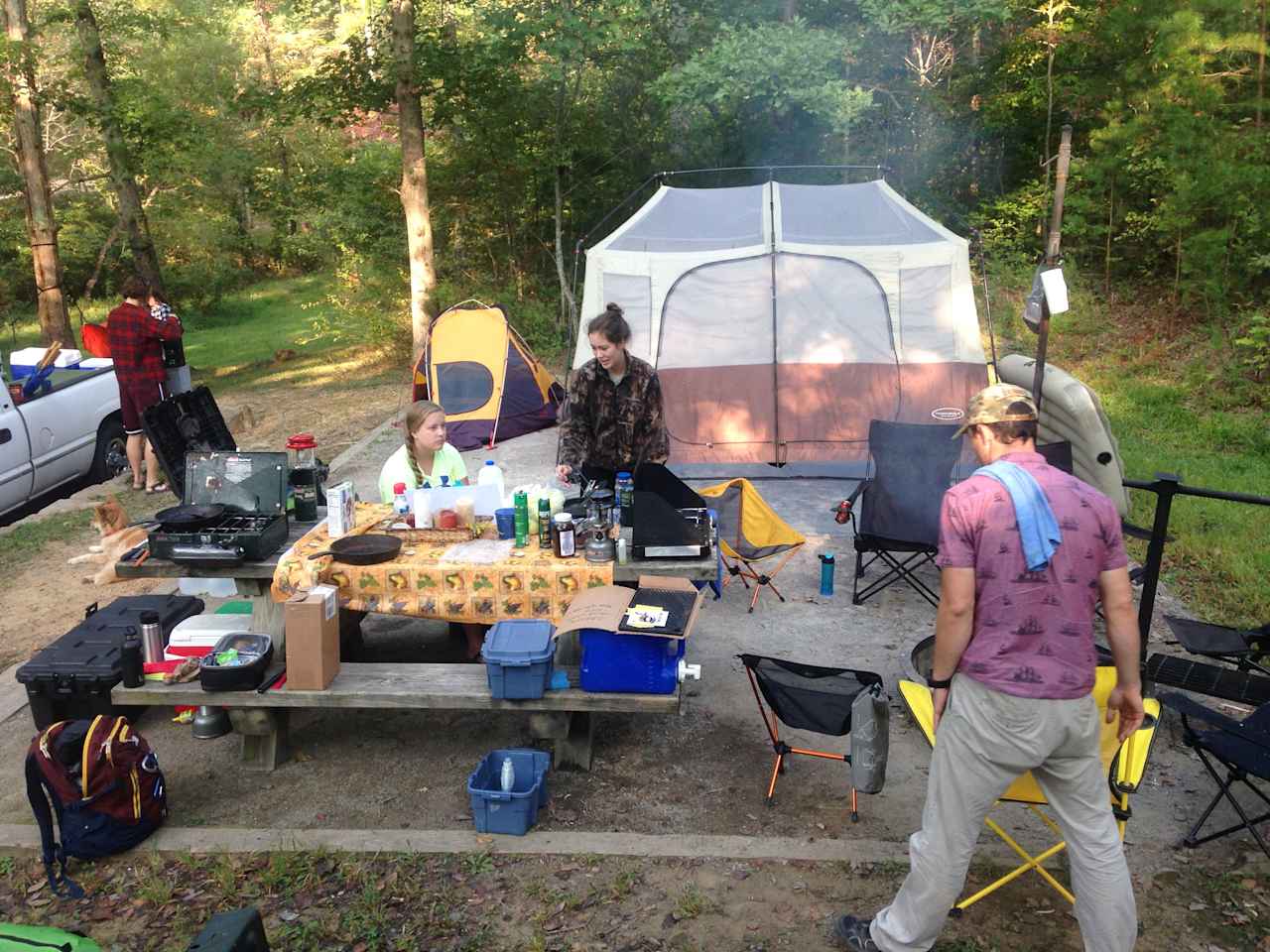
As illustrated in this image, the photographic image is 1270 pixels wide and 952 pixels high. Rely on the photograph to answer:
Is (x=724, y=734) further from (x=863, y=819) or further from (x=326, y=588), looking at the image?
(x=326, y=588)

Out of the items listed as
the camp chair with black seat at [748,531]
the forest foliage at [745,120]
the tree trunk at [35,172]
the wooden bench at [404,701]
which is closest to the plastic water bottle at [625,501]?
the wooden bench at [404,701]

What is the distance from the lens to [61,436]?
8.05 m

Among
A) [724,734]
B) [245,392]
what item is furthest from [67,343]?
[724,734]

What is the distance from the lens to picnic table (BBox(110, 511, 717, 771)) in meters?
3.82

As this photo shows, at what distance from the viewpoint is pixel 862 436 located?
7898 mm

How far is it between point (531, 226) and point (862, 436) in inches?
363

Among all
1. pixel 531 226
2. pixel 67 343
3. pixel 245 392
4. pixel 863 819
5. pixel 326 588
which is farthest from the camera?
pixel 531 226

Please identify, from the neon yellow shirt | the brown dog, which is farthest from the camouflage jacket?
the brown dog

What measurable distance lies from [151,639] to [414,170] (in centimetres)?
867

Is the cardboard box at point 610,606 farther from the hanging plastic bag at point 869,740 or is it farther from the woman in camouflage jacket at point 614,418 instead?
the woman in camouflage jacket at point 614,418

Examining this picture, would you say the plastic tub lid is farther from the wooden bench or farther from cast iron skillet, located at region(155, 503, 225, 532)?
cast iron skillet, located at region(155, 503, 225, 532)

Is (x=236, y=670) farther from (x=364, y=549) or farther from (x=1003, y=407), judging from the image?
(x=1003, y=407)

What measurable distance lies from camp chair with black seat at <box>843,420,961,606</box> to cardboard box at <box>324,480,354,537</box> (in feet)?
8.97

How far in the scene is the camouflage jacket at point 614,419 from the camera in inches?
→ 206
